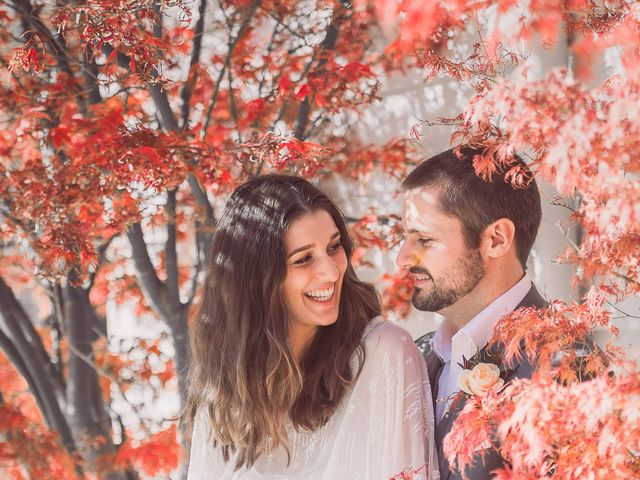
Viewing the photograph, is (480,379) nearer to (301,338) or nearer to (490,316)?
(490,316)

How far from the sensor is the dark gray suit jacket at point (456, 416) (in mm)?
2113

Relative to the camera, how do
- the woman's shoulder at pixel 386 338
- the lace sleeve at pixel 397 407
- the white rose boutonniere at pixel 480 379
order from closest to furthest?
the white rose boutonniere at pixel 480 379 → the lace sleeve at pixel 397 407 → the woman's shoulder at pixel 386 338

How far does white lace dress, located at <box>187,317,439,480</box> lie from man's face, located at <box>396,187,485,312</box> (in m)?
0.20

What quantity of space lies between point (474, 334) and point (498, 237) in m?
0.30

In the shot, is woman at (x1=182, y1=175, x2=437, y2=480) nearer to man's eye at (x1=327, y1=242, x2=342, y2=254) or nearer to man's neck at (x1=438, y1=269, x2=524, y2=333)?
man's eye at (x1=327, y1=242, x2=342, y2=254)

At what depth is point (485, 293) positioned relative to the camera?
2.46 meters

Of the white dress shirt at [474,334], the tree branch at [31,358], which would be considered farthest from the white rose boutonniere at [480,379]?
the tree branch at [31,358]

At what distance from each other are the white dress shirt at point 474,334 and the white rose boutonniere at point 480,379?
0.60ft

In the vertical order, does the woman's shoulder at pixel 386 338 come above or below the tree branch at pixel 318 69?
below

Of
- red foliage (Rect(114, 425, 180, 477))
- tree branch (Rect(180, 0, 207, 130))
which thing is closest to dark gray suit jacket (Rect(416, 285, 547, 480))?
red foliage (Rect(114, 425, 180, 477))

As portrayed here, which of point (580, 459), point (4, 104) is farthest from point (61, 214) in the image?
point (580, 459)

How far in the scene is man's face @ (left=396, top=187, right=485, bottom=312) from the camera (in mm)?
2463

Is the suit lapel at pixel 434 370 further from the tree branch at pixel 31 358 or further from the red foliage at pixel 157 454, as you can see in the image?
the tree branch at pixel 31 358

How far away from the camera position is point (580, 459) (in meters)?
1.61
